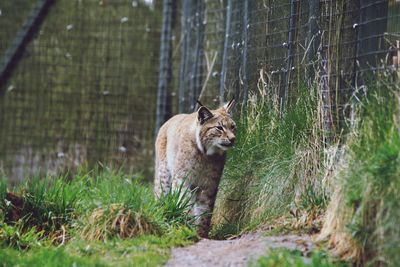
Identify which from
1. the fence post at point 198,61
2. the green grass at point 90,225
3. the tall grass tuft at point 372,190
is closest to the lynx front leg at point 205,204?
the green grass at point 90,225

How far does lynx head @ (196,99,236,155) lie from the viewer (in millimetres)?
7465

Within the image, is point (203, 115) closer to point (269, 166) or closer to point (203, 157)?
point (203, 157)

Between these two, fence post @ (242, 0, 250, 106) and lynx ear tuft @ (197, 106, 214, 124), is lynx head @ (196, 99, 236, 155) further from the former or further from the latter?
fence post @ (242, 0, 250, 106)

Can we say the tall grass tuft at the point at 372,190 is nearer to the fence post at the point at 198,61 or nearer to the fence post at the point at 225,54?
the fence post at the point at 225,54

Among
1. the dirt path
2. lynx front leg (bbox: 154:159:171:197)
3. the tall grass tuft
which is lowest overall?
the dirt path

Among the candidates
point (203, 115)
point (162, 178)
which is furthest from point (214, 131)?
point (162, 178)

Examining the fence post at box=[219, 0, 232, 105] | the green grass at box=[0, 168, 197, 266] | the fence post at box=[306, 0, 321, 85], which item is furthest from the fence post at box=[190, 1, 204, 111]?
the fence post at box=[306, 0, 321, 85]

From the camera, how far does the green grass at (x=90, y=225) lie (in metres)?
5.91

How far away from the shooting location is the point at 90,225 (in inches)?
250

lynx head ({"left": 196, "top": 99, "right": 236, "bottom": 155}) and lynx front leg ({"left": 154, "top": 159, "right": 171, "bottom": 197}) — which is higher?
lynx head ({"left": 196, "top": 99, "right": 236, "bottom": 155})

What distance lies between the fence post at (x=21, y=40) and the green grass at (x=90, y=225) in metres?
4.47

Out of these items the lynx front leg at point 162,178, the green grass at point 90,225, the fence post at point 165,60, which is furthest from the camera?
the fence post at point 165,60

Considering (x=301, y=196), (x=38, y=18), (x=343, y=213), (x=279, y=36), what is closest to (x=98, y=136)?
(x=38, y=18)

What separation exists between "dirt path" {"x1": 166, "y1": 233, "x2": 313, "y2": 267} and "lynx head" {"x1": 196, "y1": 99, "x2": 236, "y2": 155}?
4.67 ft
